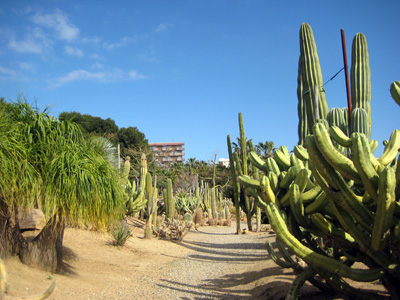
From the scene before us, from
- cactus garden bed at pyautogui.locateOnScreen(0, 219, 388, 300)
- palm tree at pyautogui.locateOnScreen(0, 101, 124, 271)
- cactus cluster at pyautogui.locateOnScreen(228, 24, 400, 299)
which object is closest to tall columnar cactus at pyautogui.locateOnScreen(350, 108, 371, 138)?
cactus cluster at pyautogui.locateOnScreen(228, 24, 400, 299)

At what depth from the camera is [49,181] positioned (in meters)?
5.34

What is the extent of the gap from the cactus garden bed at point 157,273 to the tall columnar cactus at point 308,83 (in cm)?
331

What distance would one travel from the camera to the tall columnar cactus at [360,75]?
7.88m

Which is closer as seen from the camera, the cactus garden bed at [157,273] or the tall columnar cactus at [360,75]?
the cactus garden bed at [157,273]

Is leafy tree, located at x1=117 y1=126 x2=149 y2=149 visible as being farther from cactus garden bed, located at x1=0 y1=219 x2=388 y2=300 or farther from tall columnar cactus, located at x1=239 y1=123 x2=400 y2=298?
tall columnar cactus, located at x1=239 y1=123 x2=400 y2=298

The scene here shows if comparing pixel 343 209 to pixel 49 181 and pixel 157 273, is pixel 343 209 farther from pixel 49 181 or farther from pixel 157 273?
pixel 157 273

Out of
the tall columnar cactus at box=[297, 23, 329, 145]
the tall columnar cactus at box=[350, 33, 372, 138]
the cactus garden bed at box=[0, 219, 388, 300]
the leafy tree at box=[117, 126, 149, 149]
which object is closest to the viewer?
the cactus garden bed at box=[0, 219, 388, 300]

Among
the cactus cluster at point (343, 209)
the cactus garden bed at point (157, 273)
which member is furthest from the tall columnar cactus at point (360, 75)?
the cactus garden bed at point (157, 273)

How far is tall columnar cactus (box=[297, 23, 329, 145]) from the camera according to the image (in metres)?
8.18

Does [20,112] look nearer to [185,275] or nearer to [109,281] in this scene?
[109,281]

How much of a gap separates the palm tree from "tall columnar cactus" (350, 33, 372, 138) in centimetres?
548

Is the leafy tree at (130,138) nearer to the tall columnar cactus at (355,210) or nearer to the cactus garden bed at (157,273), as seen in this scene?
the cactus garden bed at (157,273)

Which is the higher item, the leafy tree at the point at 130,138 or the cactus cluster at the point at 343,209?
the leafy tree at the point at 130,138

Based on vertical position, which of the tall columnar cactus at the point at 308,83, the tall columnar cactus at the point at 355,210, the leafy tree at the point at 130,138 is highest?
the leafy tree at the point at 130,138
